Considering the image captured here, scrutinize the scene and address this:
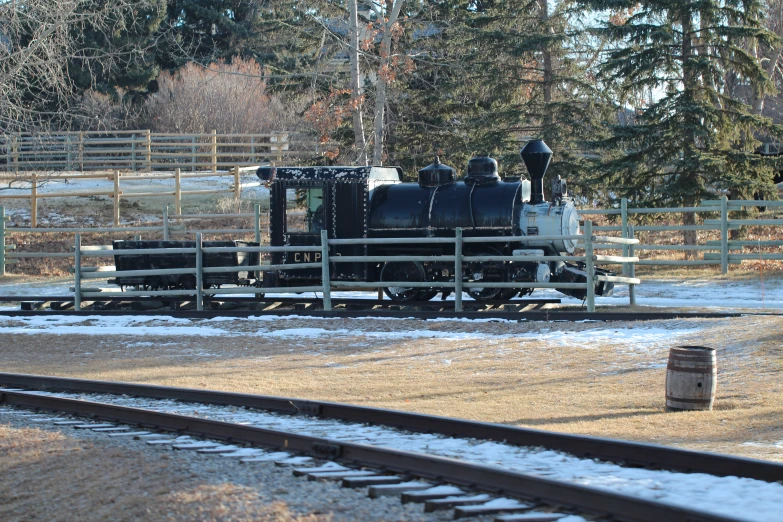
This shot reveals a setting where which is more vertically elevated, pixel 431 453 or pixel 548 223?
pixel 548 223

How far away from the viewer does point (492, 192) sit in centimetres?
1783

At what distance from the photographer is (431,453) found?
6941mm

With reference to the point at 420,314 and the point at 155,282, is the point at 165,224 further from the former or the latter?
the point at 420,314

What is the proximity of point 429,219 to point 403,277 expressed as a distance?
1271mm

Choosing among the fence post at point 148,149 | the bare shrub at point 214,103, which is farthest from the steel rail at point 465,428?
the bare shrub at point 214,103

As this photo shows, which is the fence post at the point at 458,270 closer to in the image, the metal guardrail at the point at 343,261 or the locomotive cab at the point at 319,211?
the metal guardrail at the point at 343,261

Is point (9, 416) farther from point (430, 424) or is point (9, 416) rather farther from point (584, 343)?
point (584, 343)

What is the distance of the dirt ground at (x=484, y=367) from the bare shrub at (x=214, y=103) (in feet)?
107

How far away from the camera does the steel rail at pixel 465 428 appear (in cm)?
604

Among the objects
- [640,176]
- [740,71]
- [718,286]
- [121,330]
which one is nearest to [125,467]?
[121,330]

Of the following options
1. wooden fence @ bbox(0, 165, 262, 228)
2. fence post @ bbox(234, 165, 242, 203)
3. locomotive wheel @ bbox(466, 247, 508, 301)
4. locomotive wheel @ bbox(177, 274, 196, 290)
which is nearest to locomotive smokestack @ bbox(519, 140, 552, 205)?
locomotive wheel @ bbox(466, 247, 508, 301)

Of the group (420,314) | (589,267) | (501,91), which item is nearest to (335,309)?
(420,314)

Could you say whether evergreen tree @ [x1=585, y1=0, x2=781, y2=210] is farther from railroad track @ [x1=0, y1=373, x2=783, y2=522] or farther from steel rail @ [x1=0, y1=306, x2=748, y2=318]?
railroad track @ [x1=0, y1=373, x2=783, y2=522]

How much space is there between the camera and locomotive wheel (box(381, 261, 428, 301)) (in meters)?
18.3
